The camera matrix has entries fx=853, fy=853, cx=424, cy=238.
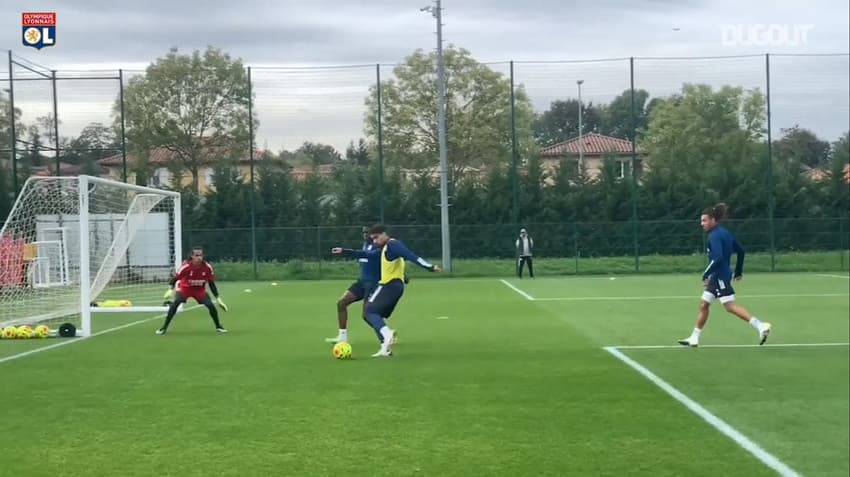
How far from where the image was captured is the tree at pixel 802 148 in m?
39.0

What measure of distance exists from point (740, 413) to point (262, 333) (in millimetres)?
9310

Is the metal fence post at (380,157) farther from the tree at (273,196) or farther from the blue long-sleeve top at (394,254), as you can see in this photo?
the blue long-sleeve top at (394,254)

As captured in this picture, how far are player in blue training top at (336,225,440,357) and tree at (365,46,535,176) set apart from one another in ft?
89.0

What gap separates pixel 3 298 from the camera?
17.1 m

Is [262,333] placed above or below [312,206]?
below

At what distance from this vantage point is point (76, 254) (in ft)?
75.7

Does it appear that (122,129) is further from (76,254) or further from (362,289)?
(362,289)

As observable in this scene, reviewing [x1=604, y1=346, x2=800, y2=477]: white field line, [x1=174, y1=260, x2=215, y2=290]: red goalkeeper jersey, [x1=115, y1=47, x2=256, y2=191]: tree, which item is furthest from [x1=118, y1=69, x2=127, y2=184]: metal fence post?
[x1=604, y1=346, x2=800, y2=477]: white field line

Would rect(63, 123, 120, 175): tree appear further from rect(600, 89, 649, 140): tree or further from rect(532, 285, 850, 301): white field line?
rect(600, 89, 649, 140): tree

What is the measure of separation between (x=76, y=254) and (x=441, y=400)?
17497mm

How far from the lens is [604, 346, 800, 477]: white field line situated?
19.1 feet

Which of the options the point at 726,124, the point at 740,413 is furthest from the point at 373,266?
the point at 726,124

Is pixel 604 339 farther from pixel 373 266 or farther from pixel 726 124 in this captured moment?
pixel 726 124

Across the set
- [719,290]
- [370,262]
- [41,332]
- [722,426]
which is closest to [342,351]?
[370,262]
